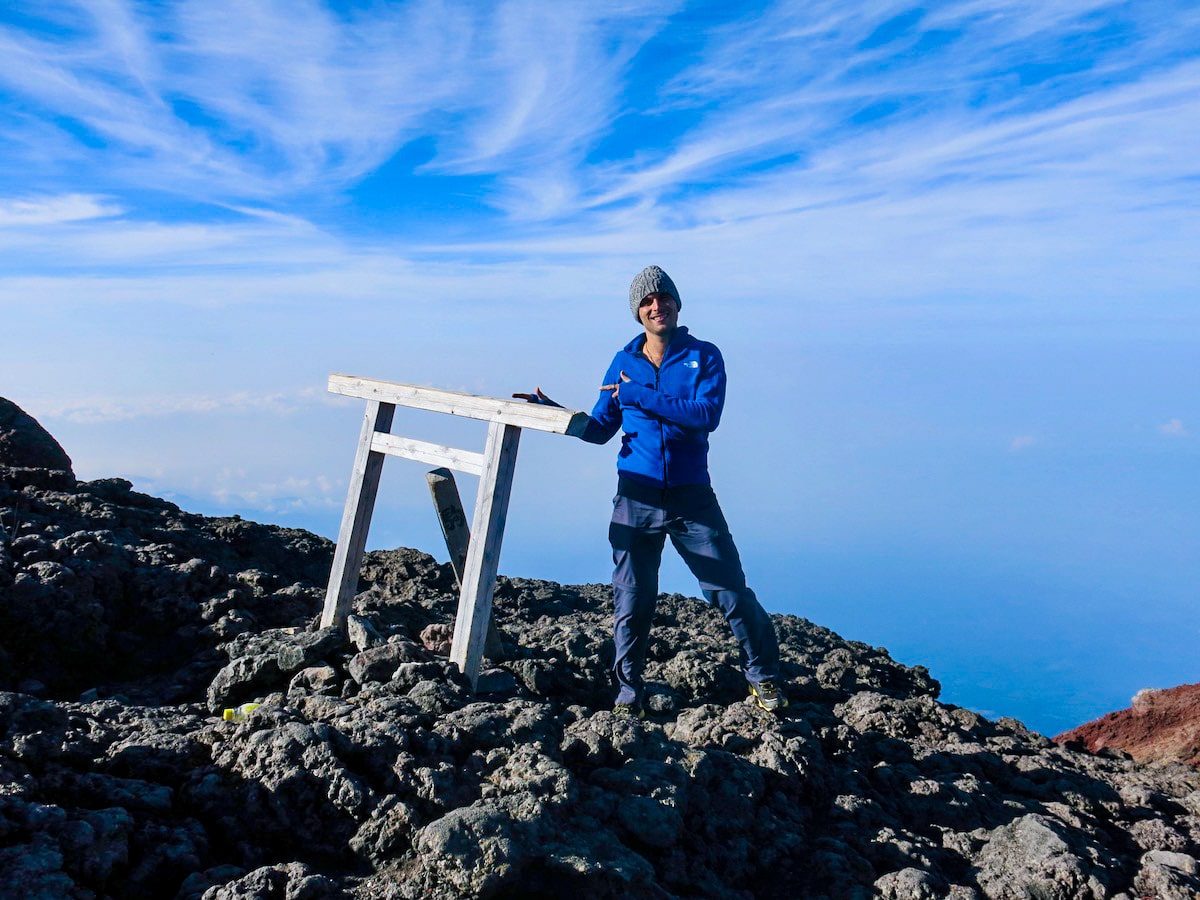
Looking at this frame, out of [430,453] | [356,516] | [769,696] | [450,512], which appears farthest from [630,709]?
[356,516]

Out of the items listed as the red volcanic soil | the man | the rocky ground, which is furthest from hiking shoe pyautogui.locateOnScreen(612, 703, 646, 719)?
the red volcanic soil

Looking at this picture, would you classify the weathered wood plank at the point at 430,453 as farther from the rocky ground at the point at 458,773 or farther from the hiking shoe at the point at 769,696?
the hiking shoe at the point at 769,696

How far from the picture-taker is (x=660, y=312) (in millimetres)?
6465

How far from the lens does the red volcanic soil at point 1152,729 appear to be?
8.12 m

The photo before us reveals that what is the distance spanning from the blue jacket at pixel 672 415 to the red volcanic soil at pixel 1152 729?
16.0 ft

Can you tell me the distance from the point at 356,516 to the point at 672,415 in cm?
277

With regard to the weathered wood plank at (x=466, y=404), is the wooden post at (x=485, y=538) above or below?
below

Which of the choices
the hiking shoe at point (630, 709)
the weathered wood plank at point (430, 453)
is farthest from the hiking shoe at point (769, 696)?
the weathered wood plank at point (430, 453)

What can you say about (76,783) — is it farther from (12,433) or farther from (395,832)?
(12,433)

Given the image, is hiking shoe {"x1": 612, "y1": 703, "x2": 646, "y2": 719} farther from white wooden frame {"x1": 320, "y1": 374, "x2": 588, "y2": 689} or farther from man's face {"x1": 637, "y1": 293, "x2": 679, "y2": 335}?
man's face {"x1": 637, "y1": 293, "x2": 679, "y2": 335}

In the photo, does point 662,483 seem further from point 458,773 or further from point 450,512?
point 458,773

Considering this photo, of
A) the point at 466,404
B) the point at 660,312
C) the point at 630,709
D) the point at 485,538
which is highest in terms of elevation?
the point at 660,312

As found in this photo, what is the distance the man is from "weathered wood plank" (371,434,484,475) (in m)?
0.56

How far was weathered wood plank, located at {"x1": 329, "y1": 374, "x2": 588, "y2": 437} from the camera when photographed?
241 inches
